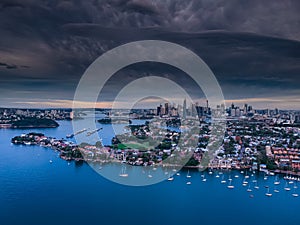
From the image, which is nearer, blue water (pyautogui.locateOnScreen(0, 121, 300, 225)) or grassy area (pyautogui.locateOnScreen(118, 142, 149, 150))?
blue water (pyautogui.locateOnScreen(0, 121, 300, 225))

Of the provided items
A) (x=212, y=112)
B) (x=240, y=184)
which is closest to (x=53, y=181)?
(x=240, y=184)

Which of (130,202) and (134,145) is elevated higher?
(134,145)

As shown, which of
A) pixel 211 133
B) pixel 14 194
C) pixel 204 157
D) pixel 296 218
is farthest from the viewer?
pixel 211 133

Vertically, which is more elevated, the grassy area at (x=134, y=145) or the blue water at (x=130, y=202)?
the grassy area at (x=134, y=145)

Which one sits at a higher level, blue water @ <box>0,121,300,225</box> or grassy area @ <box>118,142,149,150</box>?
grassy area @ <box>118,142,149,150</box>

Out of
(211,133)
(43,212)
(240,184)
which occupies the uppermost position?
(211,133)

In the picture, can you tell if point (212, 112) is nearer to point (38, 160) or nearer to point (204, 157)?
point (204, 157)

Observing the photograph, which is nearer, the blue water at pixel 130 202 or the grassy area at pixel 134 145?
the blue water at pixel 130 202

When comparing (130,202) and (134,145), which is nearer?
(130,202)
